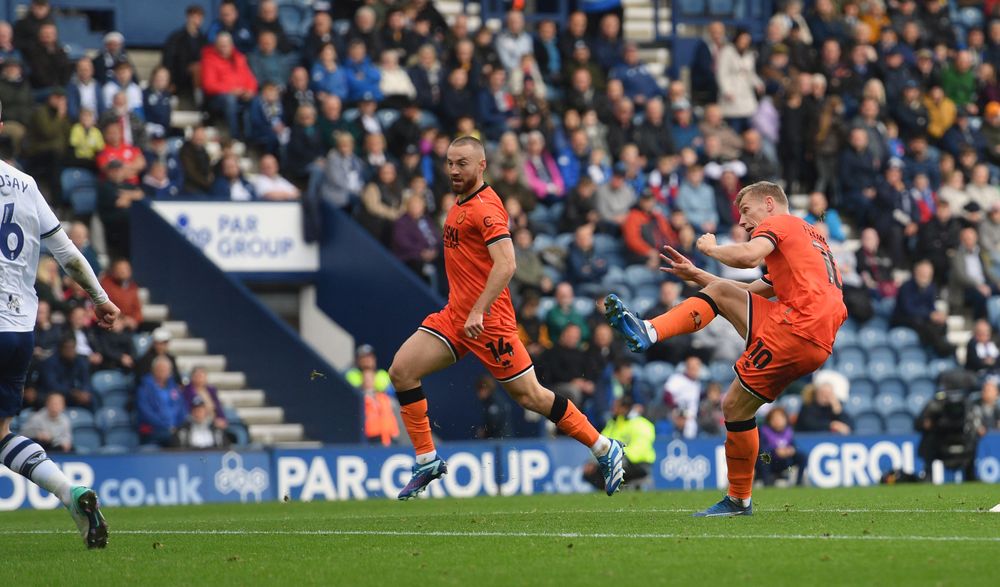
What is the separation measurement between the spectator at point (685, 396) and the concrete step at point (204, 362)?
5.57m

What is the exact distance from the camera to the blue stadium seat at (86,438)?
19.4m

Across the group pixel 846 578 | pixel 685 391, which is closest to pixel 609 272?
pixel 685 391

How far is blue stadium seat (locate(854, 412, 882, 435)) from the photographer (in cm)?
2387

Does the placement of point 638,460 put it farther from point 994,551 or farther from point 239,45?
point 994,551

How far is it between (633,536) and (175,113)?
15.4 metres

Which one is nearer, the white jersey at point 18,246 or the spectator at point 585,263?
the white jersey at point 18,246

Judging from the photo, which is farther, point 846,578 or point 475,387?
point 475,387

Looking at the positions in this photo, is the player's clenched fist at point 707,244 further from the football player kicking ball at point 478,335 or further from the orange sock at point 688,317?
the football player kicking ball at point 478,335

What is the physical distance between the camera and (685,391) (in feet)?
73.3

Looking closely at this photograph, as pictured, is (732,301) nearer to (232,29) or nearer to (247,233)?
(247,233)

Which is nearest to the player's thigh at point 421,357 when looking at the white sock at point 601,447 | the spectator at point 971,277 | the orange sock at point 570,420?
the orange sock at point 570,420

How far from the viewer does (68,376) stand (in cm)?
1950

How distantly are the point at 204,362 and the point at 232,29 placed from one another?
499cm

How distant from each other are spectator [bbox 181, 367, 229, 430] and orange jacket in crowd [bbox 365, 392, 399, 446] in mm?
1683
